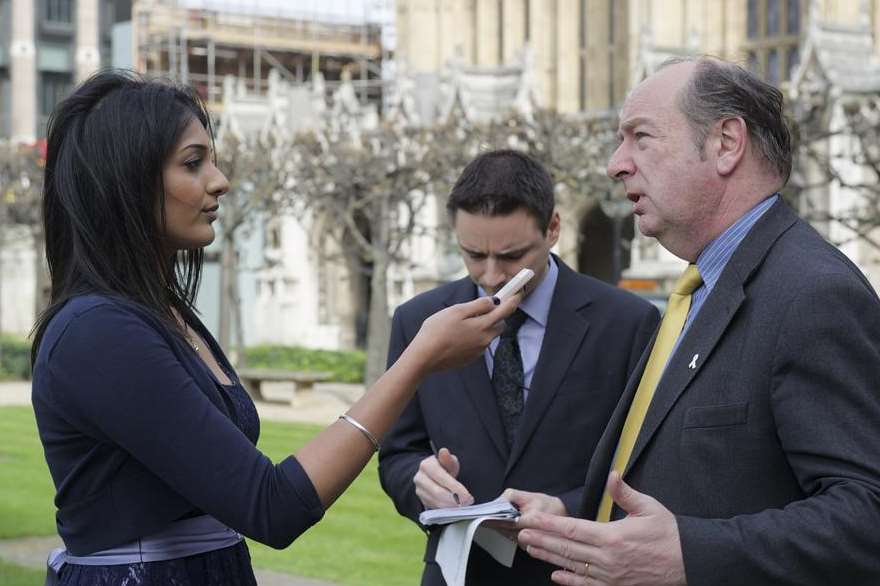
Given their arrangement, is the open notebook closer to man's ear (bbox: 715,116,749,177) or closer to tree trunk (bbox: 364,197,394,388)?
man's ear (bbox: 715,116,749,177)

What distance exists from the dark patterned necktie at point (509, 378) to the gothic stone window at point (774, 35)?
30.1m

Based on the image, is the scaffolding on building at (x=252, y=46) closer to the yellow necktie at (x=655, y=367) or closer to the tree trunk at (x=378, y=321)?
the tree trunk at (x=378, y=321)

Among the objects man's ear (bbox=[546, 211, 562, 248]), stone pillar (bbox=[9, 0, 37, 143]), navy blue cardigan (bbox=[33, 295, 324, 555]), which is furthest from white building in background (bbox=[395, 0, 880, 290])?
navy blue cardigan (bbox=[33, 295, 324, 555])

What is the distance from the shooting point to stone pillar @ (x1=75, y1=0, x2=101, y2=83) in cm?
4850

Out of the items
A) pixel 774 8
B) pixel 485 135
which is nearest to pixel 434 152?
pixel 485 135

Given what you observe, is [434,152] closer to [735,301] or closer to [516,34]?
[516,34]

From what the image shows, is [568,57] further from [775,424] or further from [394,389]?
[775,424]

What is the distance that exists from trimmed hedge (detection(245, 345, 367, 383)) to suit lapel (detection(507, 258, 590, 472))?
2310 centimetres

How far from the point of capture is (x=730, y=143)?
2.60 m

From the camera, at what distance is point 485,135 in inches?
936

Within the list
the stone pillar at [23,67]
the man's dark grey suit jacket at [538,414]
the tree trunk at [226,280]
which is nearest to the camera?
the man's dark grey suit jacket at [538,414]

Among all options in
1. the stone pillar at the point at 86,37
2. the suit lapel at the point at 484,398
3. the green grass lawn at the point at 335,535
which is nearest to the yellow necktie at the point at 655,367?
the suit lapel at the point at 484,398

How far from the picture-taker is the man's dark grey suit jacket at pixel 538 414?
147 inches

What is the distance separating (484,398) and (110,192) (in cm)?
142
